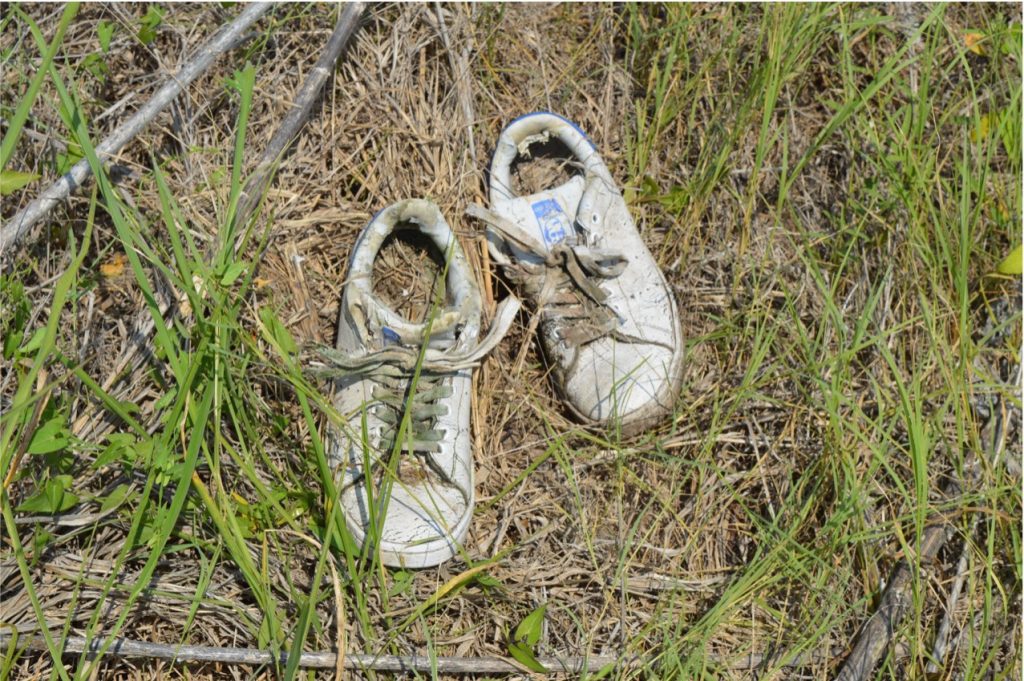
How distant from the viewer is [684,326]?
6.63 ft

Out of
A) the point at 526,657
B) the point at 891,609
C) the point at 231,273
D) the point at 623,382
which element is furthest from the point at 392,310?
the point at 891,609

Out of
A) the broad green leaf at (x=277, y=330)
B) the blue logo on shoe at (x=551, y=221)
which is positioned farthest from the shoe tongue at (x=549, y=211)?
the broad green leaf at (x=277, y=330)

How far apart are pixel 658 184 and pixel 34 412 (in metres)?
1.39

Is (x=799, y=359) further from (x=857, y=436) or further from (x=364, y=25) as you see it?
(x=364, y=25)

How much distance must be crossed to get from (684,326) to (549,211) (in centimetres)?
41

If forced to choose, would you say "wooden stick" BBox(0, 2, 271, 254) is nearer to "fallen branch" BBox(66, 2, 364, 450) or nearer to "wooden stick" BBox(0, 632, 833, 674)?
"fallen branch" BBox(66, 2, 364, 450)

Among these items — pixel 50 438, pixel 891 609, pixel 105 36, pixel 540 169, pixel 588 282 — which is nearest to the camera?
pixel 50 438

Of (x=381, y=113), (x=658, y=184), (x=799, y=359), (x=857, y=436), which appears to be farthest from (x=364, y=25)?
(x=857, y=436)

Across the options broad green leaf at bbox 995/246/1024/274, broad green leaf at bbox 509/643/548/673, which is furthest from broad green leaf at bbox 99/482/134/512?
broad green leaf at bbox 995/246/1024/274

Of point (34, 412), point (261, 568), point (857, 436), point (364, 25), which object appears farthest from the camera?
point (364, 25)

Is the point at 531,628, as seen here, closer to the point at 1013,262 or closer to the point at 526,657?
the point at 526,657

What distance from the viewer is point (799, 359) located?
6.30 feet

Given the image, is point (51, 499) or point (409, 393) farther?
point (409, 393)

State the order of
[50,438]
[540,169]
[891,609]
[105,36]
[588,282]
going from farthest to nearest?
[540,169]
[588,282]
[105,36]
[891,609]
[50,438]
